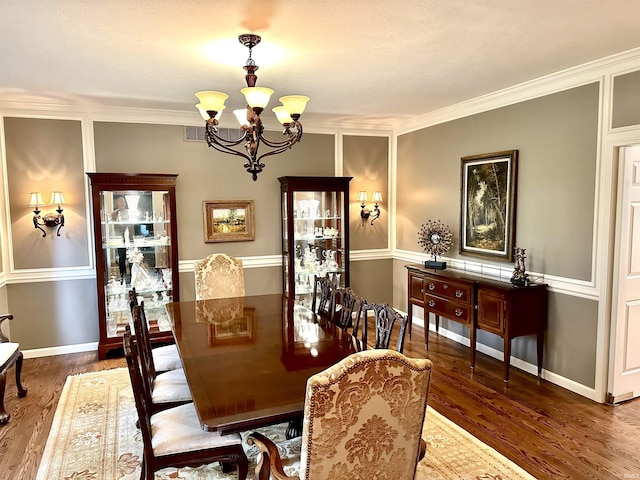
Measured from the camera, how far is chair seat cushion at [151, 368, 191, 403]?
8.39 feet

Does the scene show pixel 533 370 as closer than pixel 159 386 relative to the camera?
No

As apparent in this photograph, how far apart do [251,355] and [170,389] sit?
2.05 ft

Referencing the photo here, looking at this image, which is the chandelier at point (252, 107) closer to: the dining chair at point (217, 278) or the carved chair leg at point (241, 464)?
the dining chair at point (217, 278)

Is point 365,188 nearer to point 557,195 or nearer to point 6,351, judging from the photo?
point 557,195

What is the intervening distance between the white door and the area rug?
1.40 m

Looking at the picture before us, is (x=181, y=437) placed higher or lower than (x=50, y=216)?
lower

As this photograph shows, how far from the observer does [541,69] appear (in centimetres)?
347

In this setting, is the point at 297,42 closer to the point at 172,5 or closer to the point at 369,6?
the point at 369,6

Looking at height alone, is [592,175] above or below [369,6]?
below

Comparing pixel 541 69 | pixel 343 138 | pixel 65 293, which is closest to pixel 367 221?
pixel 343 138

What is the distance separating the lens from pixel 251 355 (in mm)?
2395

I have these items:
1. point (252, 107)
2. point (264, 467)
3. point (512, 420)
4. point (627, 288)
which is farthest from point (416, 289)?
point (264, 467)

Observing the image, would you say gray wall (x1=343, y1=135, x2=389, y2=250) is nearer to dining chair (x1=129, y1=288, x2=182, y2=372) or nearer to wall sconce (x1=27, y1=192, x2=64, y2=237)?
dining chair (x1=129, y1=288, x2=182, y2=372)

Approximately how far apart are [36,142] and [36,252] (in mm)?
1113
